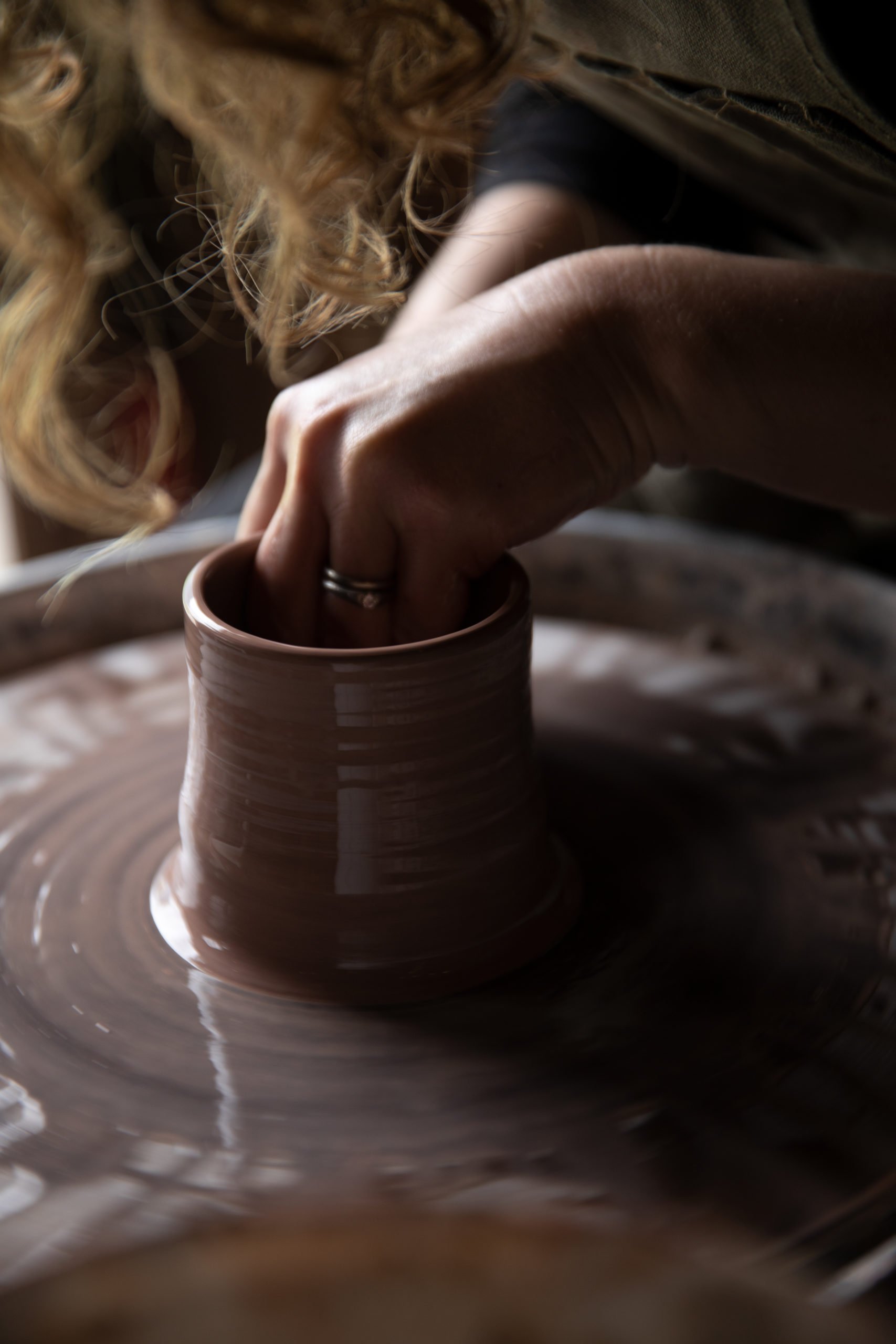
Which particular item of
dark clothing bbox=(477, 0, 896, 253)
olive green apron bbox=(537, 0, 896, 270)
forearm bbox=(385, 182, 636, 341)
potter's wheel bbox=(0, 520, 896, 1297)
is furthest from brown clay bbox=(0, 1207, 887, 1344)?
dark clothing bbox=(477, 0, 896, 253)

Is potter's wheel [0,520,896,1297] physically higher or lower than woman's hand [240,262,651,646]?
lower

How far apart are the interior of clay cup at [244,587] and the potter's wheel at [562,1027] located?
164 mm

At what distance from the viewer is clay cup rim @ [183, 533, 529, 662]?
59 cm

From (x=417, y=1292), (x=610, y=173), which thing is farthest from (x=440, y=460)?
(x=610, y=173)

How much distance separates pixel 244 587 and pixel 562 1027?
0.33 meters

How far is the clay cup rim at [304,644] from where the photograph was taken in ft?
1.94

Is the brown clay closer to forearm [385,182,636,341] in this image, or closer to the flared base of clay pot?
the flared base of clay pot

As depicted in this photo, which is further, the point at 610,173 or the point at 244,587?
the point at 610,173

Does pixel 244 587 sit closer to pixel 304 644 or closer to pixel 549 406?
pixel 304 644

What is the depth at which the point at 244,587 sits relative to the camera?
28.6 inches

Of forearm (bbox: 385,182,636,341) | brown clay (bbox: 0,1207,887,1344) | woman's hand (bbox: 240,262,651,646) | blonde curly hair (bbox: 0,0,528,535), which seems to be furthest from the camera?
forearm (bbox: 385,182,636,341)

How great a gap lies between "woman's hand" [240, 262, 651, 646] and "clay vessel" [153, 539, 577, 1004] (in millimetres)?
50

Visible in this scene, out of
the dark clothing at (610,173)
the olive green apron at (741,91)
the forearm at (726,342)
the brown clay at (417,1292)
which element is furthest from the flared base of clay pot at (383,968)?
the dark clothing at (610,173)

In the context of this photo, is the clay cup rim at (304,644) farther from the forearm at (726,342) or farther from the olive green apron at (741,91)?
the olive green apron at (741,91)
